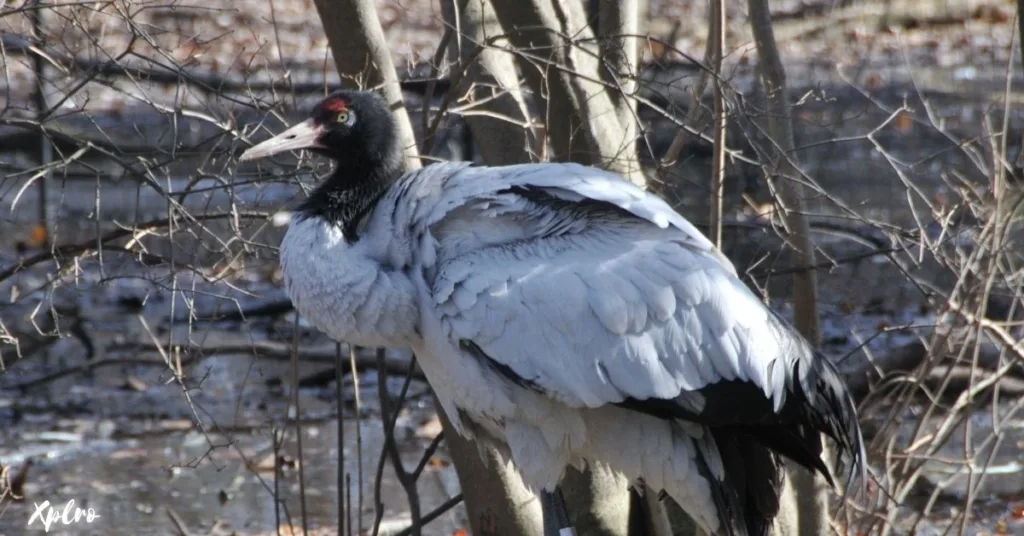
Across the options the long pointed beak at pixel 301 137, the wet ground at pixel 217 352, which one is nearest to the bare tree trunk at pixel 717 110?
the wet ground at pixel 217 352

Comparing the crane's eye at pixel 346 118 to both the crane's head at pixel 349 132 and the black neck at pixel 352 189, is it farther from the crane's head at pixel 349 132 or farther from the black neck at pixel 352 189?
the black neck at pixel 352 189

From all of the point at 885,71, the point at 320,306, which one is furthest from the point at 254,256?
the point at 885,71

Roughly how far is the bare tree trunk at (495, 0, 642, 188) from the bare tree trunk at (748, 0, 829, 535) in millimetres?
509

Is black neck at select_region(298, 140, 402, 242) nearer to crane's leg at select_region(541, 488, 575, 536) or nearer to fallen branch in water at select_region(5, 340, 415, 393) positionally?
crane's leg at select_region(541, 488, 575, 536)

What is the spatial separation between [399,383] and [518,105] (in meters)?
3.05

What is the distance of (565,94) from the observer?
459cm

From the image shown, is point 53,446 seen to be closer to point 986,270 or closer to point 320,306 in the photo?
point 320,306

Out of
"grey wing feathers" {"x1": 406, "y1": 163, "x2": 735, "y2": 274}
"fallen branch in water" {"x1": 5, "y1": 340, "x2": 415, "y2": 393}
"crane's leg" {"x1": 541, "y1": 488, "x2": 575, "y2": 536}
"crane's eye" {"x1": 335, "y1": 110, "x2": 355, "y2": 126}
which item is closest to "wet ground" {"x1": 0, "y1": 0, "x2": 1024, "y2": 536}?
"fallen branch in water" {"x1": 5, "y1": 340, "x2": 415, "y2": 393}

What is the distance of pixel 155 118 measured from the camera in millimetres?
14133

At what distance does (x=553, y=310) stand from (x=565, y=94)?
3.35 feet

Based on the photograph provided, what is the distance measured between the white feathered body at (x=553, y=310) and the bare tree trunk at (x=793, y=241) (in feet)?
2.01

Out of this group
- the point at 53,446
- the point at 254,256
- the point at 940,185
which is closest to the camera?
the point at 254,256

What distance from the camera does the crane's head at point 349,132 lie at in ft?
14.1

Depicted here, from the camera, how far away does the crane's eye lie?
432 centimetres
